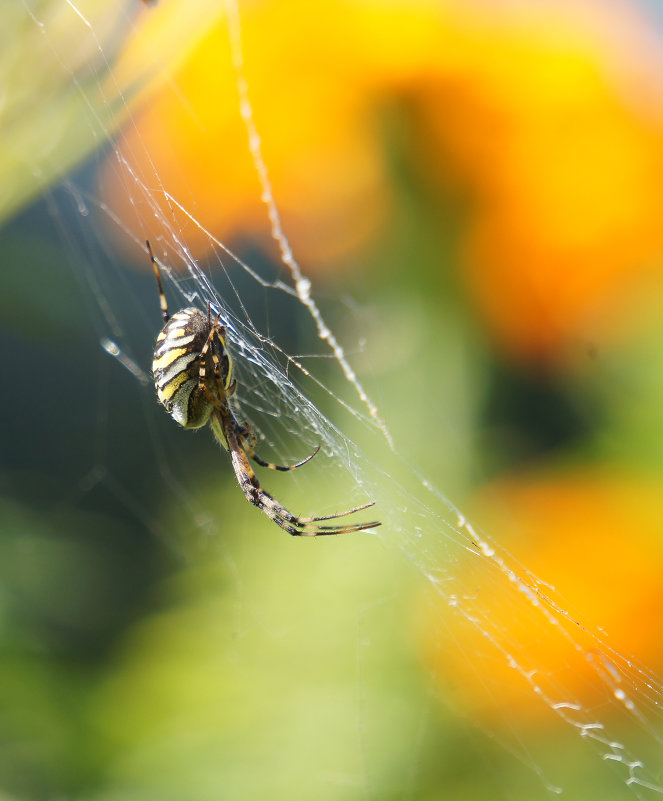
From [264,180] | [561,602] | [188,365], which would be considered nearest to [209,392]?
[188,365]

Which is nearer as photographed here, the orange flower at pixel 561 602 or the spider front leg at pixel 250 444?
the orange flower at pixel 561 602

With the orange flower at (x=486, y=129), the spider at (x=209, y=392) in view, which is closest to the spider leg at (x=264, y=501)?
the spider at (x=209, y=392)

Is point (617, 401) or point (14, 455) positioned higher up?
point (14, 455)

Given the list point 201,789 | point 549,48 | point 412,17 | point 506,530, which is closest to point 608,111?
point 549,48

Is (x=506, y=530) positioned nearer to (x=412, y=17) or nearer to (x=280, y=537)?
(x=280, y=537)

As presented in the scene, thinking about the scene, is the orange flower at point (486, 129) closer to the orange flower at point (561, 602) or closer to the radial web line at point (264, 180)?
the radial web line at point (264, 180)

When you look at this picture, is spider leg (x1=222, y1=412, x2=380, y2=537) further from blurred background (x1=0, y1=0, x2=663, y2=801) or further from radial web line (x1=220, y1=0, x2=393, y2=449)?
radial web line (x1=220, y1=0, x2=393, y2=449)
